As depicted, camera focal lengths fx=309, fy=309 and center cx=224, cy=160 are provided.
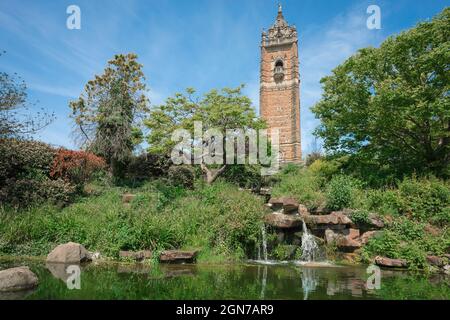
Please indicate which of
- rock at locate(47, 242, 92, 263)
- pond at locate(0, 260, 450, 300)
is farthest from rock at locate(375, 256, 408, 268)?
rock at locate(47, 242, 92, 263)

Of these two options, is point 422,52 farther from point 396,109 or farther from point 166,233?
point 166,233

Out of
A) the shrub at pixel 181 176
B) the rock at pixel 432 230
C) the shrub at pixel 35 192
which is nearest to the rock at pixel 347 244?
the rock at pixel 432 230

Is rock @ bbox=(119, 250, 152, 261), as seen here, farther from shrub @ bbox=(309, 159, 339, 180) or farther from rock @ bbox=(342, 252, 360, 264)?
shrub @ bbox=(309, 159, 339, 180)

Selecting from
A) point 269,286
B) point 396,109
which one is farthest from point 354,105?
point 269,286

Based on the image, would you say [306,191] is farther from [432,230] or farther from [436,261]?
[436,261]

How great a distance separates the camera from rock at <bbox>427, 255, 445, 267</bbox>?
25.6 feet

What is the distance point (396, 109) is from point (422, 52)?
2.75 m

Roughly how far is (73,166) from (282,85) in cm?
3830

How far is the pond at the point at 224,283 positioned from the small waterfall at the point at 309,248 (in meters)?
1.66

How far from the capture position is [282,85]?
4644cm

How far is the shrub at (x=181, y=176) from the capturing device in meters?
16.1

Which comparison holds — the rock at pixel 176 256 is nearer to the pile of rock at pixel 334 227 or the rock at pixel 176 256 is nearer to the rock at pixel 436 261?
the pile of rock at pixel 334 227

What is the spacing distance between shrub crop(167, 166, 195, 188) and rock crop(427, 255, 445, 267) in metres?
10.8

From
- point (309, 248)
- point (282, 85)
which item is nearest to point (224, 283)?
point (309, 248)
